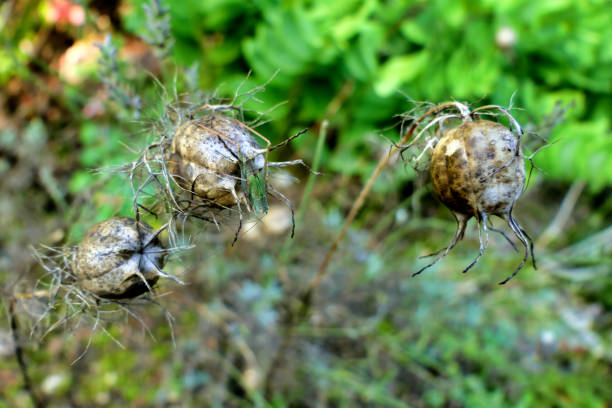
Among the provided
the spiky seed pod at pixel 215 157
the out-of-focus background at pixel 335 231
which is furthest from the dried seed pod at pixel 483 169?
the out-of-focus background at pixel 335 231

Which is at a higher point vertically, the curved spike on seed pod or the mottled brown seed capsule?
the mottled brown seed capsule

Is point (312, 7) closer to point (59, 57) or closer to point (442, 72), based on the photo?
point (442, 72)

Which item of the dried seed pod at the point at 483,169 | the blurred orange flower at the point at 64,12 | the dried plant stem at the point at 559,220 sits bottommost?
the dried plant stem at the point at 559,220

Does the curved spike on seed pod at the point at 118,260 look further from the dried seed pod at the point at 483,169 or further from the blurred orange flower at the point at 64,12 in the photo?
the blurred orange flower at the point at 64,12

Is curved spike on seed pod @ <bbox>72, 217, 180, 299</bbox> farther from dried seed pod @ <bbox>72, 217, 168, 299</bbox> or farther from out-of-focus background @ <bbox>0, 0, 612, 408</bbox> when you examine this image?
out-of-focus background @ <bbox>0, 0, 612, 408</bbox>

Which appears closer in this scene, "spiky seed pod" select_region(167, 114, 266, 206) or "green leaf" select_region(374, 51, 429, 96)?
"spiky seed pod" select_region(167, 114, 266, 206)

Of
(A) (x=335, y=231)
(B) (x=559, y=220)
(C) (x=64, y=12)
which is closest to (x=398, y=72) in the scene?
(A) (x=335, y=231)

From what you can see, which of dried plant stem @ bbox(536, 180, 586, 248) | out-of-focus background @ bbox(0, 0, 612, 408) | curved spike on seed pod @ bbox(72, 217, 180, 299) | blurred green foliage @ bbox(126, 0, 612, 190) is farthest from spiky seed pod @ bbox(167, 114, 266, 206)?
dried plant stem @ bbox(536, 180, 586, 248)
